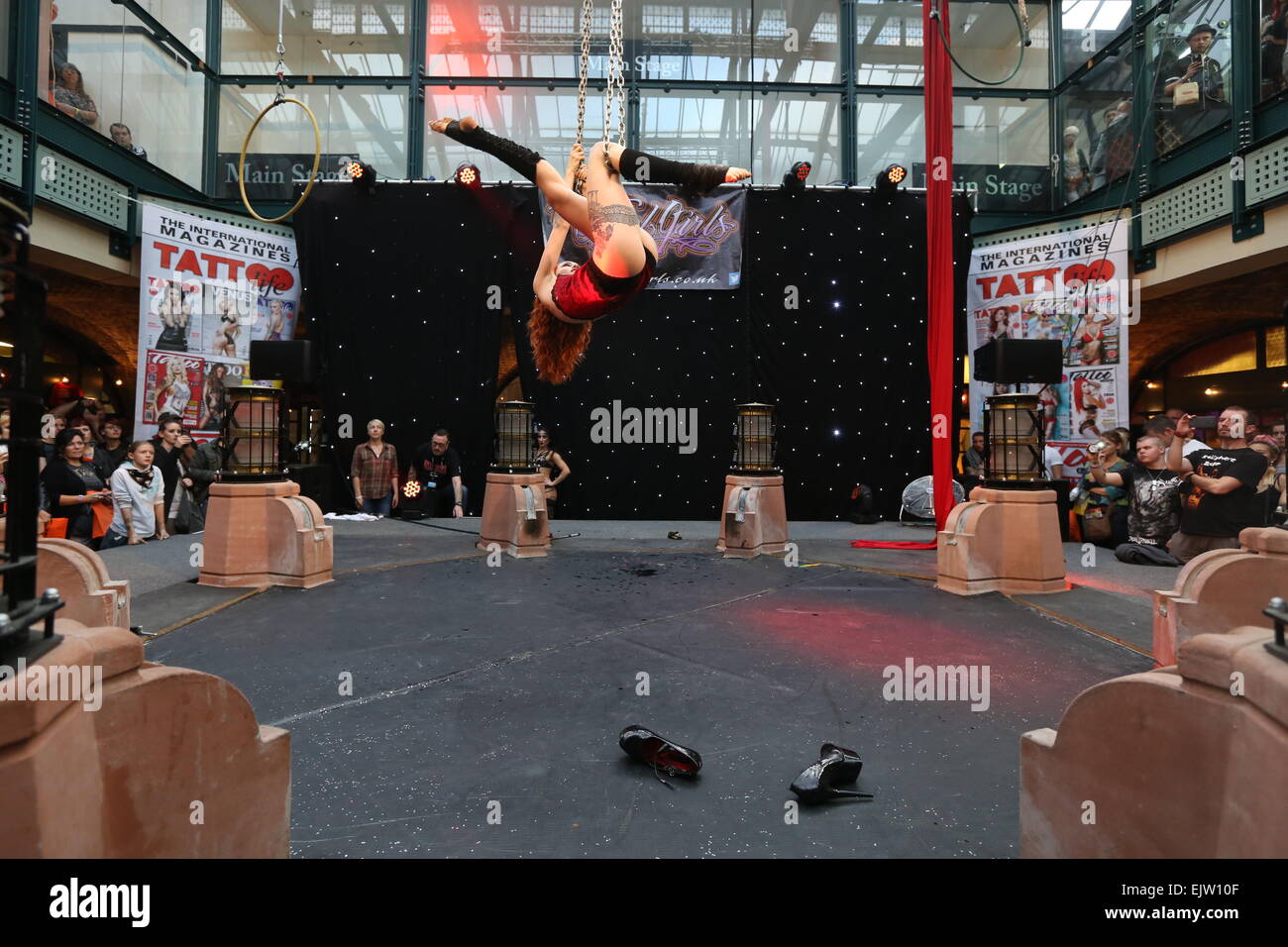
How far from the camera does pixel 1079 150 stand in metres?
9.66

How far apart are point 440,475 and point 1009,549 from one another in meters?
6.89

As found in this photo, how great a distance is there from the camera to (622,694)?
288cm

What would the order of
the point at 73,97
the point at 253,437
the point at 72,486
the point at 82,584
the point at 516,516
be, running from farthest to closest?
the point at 73,97 → the point at 516,516 → the point at 72,486 → the point at 253,437 → the point at 82,584

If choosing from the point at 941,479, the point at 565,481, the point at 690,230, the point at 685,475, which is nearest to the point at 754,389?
the point at 685,475

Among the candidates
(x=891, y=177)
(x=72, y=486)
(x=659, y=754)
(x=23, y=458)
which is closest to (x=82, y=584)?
(x=23, y=458)

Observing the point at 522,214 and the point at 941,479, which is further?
the point at 522,214

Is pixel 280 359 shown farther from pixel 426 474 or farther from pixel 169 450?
pixel 426 474

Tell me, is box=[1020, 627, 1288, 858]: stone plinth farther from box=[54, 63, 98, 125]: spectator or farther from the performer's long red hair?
box=[54, 63, 98, 125]: spectator

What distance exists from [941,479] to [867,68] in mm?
7400

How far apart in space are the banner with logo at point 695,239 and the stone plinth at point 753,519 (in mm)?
3812

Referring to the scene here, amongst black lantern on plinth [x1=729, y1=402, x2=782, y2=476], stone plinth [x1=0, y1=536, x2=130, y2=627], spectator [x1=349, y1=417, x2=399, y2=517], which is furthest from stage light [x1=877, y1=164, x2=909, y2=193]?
stone plinth [x1=0, y1=536, x2=130, y2=627]

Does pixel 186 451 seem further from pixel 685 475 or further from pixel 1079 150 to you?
pixel 1079 150

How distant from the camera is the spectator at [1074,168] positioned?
9633 millimetres

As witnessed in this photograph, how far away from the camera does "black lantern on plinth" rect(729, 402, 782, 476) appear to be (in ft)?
22.4
